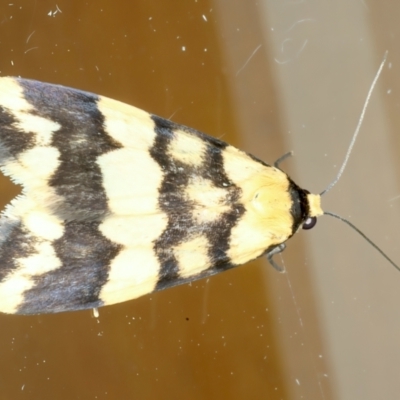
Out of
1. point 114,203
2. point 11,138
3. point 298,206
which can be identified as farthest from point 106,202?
point 298,206

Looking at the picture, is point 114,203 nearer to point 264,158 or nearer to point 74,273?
point 74,273

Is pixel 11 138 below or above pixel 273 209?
above

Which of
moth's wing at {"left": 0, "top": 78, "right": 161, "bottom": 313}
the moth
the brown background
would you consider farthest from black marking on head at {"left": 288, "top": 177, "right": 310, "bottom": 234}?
the brown background

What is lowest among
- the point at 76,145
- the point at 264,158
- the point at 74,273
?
the point at 74,273

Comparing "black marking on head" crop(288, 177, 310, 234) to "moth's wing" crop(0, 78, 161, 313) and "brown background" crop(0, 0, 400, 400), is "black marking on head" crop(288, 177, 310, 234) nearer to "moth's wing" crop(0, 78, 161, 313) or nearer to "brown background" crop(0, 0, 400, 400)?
"moth's wing" crop(0, 78, 161, 313)

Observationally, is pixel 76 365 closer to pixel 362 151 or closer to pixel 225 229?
pixel 225 229

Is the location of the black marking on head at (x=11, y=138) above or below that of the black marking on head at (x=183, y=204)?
above

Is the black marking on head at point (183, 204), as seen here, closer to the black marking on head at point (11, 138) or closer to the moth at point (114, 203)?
the moth at point (114, 203)

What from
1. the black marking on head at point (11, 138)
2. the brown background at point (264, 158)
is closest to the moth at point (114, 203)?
the black marking on head at point (11, 138)
